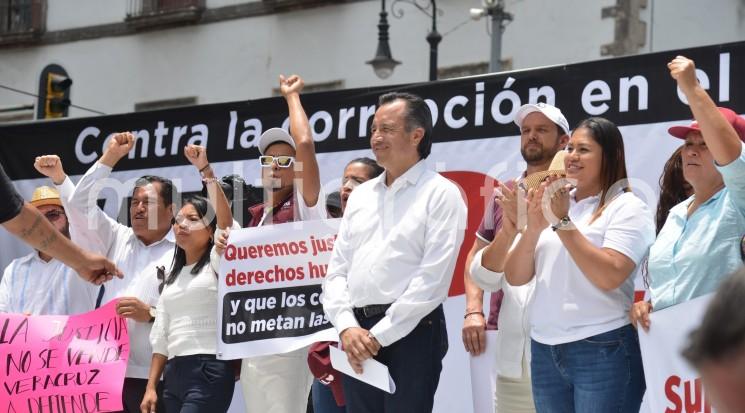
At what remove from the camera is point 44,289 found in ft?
21.7

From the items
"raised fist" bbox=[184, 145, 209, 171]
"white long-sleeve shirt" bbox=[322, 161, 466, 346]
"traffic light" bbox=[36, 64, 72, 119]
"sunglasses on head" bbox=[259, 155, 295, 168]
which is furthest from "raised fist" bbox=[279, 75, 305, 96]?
"traffic light" bbox=[36, 64, 72, 119]

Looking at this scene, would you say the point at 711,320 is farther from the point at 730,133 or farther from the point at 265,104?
the point at 265,104

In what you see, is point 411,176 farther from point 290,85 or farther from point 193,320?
point 193,320

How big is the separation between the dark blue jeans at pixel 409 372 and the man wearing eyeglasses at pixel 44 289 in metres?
2.52

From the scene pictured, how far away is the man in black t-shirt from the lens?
13.6 ft

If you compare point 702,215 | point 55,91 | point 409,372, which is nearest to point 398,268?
point 409,372

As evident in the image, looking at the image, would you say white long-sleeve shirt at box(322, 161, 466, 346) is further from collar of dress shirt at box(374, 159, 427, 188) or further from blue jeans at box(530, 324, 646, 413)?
blue jeans at box(530, 324, 646, 413)

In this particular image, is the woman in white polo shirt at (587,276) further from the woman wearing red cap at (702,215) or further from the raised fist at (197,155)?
the raised fist at (197,155)

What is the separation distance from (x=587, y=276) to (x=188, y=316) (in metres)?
2.27

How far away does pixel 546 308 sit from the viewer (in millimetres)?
4344

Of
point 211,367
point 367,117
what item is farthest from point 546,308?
point 367,117

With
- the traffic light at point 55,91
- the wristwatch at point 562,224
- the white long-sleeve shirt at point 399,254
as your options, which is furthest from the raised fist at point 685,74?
the traffic light at point 55,91

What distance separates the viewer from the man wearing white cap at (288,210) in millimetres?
5402

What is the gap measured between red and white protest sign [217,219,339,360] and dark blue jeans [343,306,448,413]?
867mm
